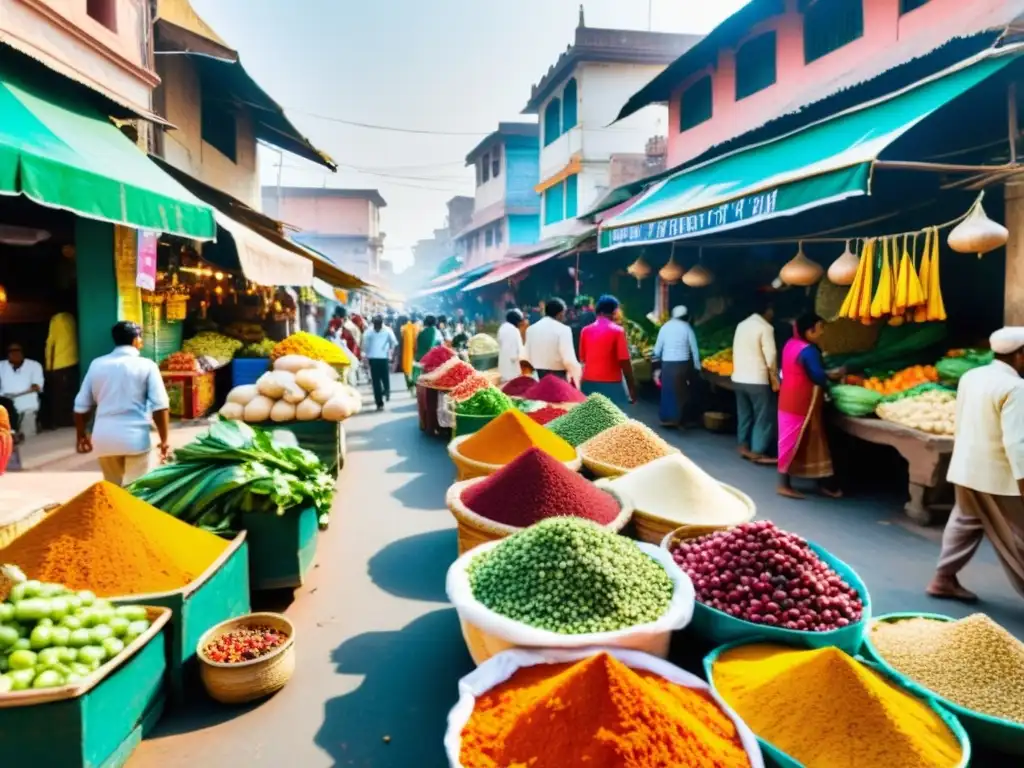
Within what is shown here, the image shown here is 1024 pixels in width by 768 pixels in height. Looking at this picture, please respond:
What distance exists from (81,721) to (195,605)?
0.77 metres

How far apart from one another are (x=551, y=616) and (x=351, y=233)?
42.5 metres

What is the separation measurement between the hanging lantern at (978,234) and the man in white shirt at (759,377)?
2450mm

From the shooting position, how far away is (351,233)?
42.3 meters

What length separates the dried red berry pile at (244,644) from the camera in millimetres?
3020

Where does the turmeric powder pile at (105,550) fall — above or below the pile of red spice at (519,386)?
below

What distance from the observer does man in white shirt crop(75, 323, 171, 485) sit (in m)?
4.42

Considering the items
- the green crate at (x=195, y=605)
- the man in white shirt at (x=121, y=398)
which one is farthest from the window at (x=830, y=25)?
the green crate at (x=195, y=605)

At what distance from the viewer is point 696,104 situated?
1320 cm

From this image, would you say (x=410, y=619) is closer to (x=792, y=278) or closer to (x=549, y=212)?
(x=792, y=278)

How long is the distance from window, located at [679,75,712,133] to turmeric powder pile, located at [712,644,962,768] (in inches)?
485

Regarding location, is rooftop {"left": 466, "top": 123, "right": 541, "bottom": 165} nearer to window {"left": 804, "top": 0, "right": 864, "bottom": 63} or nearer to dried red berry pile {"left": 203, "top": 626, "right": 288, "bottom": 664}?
window {"left": 804, "top": 0, "right": 864, "bottom": 63}

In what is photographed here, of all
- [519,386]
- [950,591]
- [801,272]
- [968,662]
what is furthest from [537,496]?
[801,272]

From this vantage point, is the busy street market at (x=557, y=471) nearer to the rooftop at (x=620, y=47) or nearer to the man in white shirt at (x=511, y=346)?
the man in white shirt at (x=511, y=346)

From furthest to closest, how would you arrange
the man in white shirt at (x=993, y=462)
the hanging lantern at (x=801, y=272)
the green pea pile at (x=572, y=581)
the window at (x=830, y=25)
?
the window at (x=830, y=25) < the hanging lantern at (x=801, y=272) < the man in white shirt at (x=993, y=462) < the green pea pile at (x=572, y=581)
